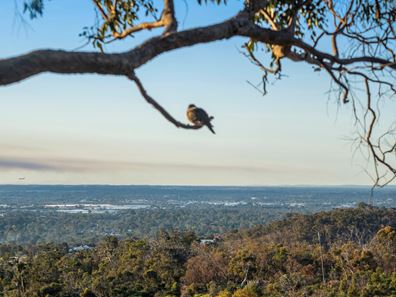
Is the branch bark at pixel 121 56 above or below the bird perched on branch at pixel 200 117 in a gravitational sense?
above

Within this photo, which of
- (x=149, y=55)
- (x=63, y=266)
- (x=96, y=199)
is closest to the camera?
(x=149, y=55)

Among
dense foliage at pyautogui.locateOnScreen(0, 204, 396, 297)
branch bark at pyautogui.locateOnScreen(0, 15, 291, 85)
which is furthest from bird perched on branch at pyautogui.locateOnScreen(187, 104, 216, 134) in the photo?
dense foliage at pyautogui.locateOnScreen(0, 204, 396, 297)

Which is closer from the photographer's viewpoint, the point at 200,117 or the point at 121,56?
the point at 121,56

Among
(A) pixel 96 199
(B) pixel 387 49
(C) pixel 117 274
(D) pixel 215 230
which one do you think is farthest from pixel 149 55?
(A) pixel 96 199

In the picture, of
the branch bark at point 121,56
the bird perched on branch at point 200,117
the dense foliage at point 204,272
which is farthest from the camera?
the dense foliage at point 204,272

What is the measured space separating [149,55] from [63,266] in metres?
21.5

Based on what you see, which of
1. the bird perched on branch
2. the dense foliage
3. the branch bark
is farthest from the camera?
the dense foliage

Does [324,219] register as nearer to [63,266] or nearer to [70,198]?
[63,266]

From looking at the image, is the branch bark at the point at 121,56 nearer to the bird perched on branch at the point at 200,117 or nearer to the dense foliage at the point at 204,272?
the bird perched on branch at the point at 200,117

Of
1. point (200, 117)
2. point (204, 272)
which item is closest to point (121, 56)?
point (200, 117)

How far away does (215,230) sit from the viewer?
65.2m

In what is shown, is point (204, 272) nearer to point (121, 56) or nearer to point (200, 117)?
point (200, 117)

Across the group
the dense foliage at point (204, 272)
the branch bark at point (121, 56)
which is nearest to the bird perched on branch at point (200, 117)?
the branch bark at point (121, 56)

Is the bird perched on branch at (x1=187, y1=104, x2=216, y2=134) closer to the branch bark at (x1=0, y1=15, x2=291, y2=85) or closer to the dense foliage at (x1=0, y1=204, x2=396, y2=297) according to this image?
the branch bark at (x1=0, y1=15, x2=291, y2=85)
